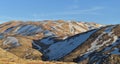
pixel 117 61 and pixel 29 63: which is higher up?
pixel 29 63

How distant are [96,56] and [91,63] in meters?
12.1

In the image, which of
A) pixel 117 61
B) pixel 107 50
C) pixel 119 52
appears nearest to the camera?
pixel 117 61

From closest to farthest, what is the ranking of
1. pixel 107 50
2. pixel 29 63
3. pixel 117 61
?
pixel 29 63 < pixel 117 61 < pixel 107 50

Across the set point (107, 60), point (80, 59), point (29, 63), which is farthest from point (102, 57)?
point (29, 63)

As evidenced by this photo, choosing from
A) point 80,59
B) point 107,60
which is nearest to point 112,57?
point 107,60

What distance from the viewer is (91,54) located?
200 meters

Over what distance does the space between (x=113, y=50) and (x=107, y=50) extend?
711cm

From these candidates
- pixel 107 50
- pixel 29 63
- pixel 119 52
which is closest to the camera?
pixel 29 63

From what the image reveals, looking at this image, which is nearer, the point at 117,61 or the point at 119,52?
the point at 117,61

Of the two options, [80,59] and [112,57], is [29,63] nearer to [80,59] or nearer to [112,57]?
[112,57]

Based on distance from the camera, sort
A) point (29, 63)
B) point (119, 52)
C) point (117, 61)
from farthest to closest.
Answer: point (119, 52), point (117, 61), point (29, 63)

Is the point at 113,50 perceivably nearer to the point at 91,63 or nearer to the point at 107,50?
the point at 107,50

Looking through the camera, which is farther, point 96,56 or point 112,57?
point 96,56

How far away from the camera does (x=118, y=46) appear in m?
196
